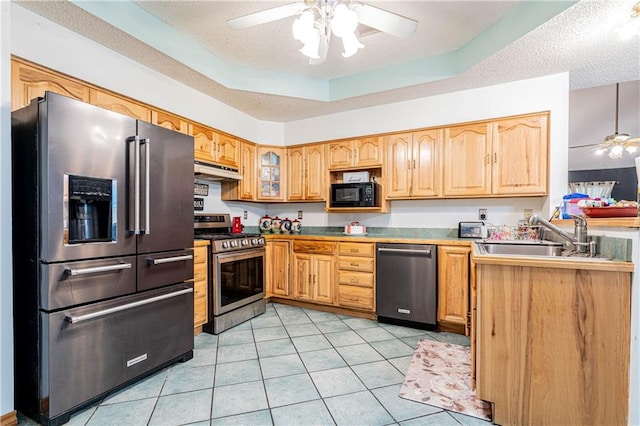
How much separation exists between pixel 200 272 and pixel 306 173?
1884mm

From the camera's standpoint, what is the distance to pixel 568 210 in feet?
7.57

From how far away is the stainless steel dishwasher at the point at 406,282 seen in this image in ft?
9.23

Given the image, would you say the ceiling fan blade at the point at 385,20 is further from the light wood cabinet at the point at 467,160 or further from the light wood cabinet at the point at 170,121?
the light wood cabinet at the point at 170,121

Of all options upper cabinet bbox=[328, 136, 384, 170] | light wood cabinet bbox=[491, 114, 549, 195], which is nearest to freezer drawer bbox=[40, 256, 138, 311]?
upper cabinet bbox=[328, 136, 384, 170]

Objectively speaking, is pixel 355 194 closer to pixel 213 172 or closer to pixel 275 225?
pixel 275 225

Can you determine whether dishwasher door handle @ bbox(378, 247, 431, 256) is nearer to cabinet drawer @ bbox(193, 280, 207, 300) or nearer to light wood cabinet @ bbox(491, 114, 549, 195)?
light wood cabinet @ bbox(491, 114, 549, 195)

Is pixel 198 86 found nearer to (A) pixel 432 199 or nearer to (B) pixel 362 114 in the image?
(B) pixel 362 114

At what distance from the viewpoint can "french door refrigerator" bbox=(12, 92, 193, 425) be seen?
1.48m

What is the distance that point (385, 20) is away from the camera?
179 cm

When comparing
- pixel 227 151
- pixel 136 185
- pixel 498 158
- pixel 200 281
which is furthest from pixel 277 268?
pixel 498 158

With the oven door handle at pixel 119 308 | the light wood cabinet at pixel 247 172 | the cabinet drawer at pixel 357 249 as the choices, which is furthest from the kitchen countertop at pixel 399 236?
the oven door handle at pixel 119 308

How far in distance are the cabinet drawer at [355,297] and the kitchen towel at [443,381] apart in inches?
29.0

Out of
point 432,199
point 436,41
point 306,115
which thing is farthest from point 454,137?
point 306,115

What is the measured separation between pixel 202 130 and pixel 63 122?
1.65 metres
